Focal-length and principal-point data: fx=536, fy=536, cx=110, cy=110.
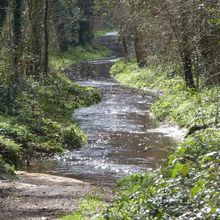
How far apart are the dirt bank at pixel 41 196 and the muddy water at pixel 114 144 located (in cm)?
153

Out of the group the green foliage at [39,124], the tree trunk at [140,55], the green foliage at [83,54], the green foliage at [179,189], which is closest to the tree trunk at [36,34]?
the green foliage at [39,124]

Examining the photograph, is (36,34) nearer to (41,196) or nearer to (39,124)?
(39,124)

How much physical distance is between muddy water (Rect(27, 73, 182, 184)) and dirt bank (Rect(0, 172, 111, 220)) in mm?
1527

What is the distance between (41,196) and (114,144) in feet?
26.7

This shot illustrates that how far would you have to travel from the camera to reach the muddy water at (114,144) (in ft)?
50.6

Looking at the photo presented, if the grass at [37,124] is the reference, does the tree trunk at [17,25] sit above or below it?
above

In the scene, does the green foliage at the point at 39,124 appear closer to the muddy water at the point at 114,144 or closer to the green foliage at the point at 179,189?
the muddy water at the point at 114,144

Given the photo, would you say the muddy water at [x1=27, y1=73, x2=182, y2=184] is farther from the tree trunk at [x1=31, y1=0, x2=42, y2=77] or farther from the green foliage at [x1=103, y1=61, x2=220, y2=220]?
the tree trunk at [x1=31, y1=0, x2=42, y2=77]

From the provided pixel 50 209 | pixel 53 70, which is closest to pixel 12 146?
pixel 50 209

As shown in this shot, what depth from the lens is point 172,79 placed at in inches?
1270

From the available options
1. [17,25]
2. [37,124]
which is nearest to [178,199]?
[37,124]

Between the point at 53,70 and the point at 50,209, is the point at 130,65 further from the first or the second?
the point at 50,209

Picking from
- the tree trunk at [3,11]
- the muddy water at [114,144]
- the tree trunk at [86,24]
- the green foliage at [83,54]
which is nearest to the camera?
the muddy water at [114,144]

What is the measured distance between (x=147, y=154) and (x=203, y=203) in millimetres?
9904
